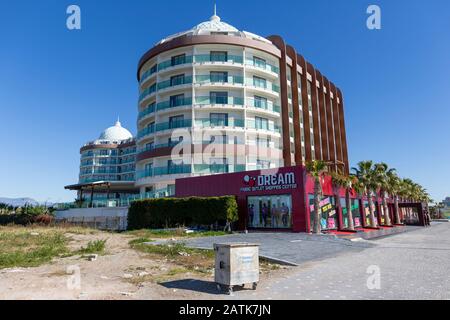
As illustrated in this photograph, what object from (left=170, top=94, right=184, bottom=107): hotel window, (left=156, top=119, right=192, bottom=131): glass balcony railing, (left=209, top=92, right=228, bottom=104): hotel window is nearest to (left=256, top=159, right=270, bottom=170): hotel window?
(left=209, top=92, right=228, bottom=104): hotel window

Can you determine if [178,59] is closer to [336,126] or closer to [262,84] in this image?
[262,84]

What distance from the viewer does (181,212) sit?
2722 centimetres

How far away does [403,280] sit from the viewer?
28.4 feet

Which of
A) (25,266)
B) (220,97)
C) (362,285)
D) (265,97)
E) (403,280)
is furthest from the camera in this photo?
(265,97)

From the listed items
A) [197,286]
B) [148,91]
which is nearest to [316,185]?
[197,286]

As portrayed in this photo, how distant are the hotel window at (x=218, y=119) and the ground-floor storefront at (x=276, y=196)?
10170mm

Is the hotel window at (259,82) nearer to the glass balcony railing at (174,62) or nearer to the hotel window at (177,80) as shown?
the glass balcony railing at (174,62)

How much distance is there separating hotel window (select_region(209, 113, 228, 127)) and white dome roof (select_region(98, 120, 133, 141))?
243ft

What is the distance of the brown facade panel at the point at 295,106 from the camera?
46.2 meters

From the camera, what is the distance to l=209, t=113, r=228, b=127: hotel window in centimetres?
3881

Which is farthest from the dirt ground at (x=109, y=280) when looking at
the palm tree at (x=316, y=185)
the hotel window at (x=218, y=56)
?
the hotel window at (x=218, y=56)

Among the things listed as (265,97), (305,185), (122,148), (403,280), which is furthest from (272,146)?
(122,148)
